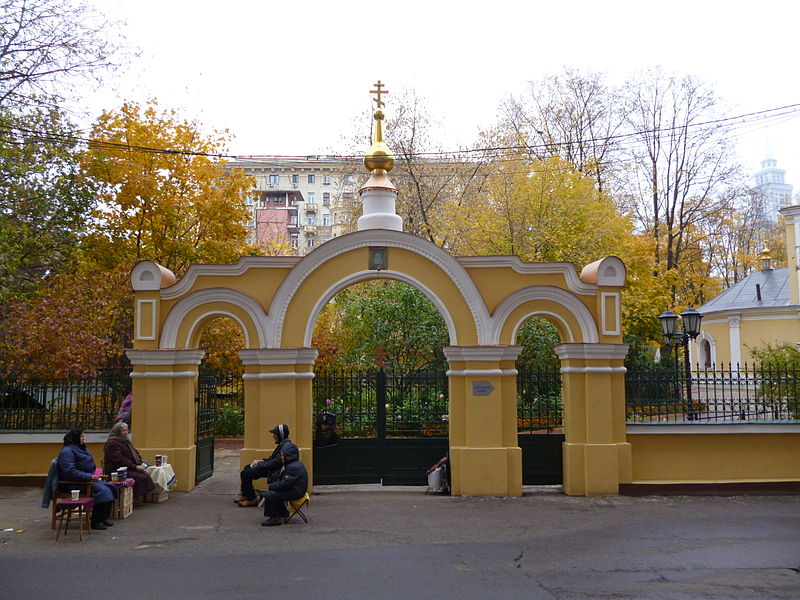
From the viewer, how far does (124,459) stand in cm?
1151

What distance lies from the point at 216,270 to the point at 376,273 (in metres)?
2.86

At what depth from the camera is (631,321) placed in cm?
2689

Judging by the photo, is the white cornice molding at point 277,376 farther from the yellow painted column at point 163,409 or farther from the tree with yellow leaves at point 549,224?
the tree with yellow leaves at point 549,224

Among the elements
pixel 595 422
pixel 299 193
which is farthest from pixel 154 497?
pixel 299 193

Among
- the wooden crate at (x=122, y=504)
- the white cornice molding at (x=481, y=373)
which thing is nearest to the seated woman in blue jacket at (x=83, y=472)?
the wooden crate at (x=122, y=504)

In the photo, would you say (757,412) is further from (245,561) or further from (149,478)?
(149,478)

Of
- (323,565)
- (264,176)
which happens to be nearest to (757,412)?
(323,565)

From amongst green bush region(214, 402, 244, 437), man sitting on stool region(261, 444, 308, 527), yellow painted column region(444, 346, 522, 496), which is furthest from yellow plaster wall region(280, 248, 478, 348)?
green bush region(214, 402, 244, 437)

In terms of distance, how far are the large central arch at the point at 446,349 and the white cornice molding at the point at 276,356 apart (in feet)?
0.06

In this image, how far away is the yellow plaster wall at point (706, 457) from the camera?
13.0 m

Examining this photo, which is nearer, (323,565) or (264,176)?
(323,565)

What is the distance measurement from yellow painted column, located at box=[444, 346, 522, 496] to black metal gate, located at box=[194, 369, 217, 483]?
4790 millimetres

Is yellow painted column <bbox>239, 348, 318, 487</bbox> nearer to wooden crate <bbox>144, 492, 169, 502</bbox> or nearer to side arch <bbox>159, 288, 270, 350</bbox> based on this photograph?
side arch <bbox>159, 288, 270, 350</bbox>

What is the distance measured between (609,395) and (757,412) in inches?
110
